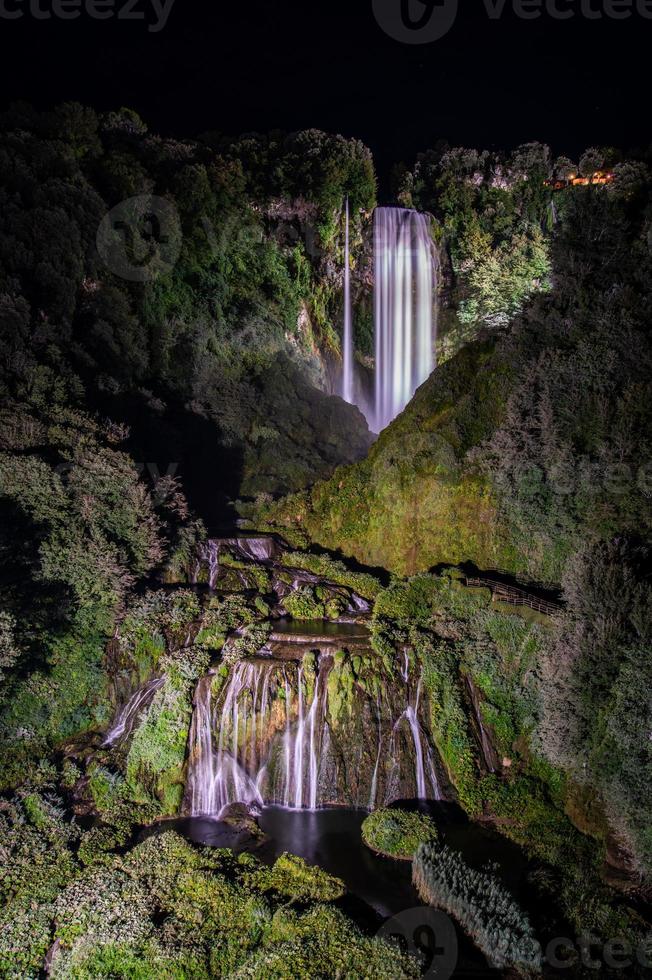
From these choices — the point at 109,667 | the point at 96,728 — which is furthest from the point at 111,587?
the point at 96,728

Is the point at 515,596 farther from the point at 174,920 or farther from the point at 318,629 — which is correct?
the point at 174,920

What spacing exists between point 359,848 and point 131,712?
6990 mm

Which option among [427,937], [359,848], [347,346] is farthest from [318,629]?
[347,346]

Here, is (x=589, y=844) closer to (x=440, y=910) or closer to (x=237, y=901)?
(x=440, y=910)

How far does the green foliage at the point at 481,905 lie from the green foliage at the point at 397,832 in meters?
0.60

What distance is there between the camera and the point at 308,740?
1608 centimetres

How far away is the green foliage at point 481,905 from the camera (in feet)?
36.5

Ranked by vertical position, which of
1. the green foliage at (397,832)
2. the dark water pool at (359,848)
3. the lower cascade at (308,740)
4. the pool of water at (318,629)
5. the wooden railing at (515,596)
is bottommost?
the dark water pool at (359,848)

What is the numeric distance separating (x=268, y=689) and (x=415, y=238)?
29.1m

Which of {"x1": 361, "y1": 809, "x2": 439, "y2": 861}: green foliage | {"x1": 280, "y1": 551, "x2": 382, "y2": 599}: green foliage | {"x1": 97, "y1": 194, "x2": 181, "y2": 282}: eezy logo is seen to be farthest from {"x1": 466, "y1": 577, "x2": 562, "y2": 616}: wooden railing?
{"x1": 97, "y1": 194, "x2": 181, "y2": 282}: eezy logo

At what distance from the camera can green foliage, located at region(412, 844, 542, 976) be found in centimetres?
1112

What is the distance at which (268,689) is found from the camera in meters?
16.5

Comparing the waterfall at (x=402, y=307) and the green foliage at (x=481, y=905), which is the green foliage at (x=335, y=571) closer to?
the green foliage at (x=481, y=905)

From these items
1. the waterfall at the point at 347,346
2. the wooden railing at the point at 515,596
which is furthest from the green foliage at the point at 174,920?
the waterfall at the point at 347,346
